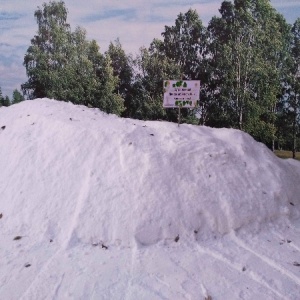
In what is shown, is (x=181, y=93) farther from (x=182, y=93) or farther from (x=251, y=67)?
(x=251, y=67)

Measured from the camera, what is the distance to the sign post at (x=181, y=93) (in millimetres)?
7906

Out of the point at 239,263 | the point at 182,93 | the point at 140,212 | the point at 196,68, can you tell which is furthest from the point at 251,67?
the point at 239,263

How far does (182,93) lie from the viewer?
7.96 meters

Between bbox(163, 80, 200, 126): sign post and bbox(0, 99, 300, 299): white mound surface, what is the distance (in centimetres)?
55

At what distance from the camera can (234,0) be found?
24.2 m

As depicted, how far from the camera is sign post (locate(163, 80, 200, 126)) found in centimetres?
791

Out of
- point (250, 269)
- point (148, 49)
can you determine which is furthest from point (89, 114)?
point (148, 49)

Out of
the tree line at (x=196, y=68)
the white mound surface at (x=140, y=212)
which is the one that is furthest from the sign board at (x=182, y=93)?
the tree line at (x=196, y=68)

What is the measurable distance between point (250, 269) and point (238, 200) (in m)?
1.65

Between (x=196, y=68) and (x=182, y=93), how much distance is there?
60.5 feet

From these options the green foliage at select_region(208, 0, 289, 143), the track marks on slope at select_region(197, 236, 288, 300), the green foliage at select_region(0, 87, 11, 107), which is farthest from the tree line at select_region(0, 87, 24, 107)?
the track marks on slope at select_region(197, 236, 288, 300)

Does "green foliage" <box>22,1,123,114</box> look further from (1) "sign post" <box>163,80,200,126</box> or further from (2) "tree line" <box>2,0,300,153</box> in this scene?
(1) "sign post" <box>163,80,200,126</box>

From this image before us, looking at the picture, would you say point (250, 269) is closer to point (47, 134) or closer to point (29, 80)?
point (47, 134)

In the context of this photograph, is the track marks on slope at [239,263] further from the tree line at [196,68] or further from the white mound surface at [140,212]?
the tree line at [196,68]
